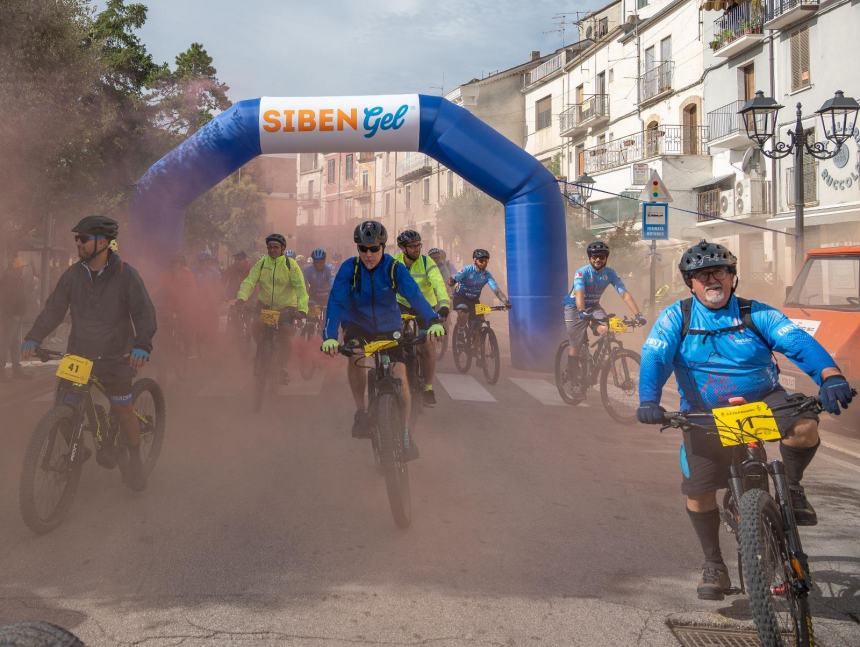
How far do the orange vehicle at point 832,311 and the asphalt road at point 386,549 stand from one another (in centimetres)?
136

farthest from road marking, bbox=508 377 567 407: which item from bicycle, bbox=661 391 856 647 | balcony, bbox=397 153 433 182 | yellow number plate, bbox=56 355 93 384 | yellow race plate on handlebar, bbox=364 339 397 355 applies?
balcony, bbox=397 153 433 182

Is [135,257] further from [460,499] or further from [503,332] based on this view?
[503,332]

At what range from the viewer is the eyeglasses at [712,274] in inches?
149

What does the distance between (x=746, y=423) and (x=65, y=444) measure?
12.2ft

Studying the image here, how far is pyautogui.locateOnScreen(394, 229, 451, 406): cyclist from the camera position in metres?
7.42

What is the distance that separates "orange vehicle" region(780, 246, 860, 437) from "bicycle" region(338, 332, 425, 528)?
477 cm

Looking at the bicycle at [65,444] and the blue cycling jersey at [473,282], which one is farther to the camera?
the blue cycling jersey at [473,282]

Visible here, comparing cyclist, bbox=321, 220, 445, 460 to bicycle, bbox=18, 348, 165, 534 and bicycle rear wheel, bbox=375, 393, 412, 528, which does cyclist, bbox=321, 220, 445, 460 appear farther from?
bicycle, bbox=18, 348, 165, 534

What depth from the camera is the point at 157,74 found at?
25422 mm

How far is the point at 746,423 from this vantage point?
349 centimetres

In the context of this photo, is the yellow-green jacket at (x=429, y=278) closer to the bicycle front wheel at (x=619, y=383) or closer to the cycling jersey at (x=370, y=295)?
the cycling jersey at (x=370, y=295)

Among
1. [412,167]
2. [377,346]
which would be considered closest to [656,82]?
[412,167]

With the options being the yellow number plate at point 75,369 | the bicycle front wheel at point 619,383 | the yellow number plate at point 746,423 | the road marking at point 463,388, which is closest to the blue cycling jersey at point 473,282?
the road marking at point 463,388

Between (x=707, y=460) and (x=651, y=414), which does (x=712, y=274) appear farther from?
(x=707, y=460)
